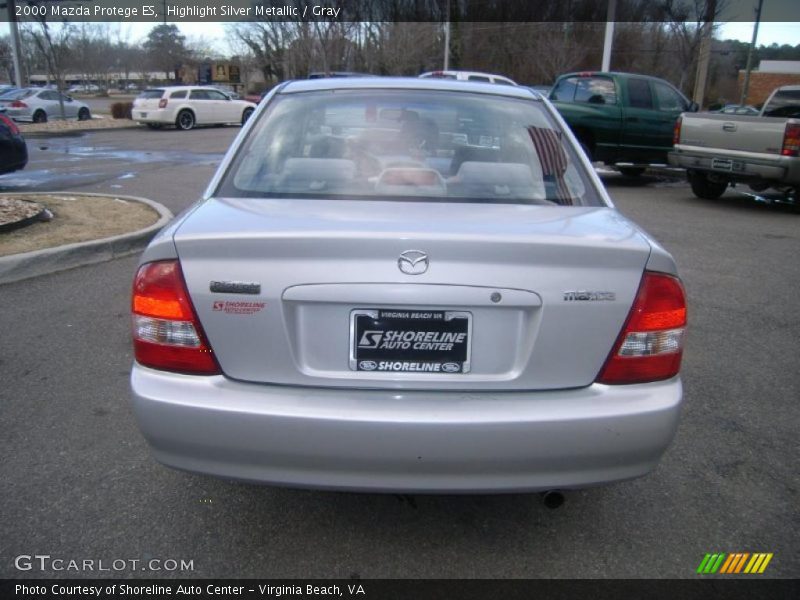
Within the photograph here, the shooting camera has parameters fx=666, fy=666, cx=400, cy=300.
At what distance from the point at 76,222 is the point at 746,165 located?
8773 mm

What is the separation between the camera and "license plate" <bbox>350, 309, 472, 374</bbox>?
2021 millimetres

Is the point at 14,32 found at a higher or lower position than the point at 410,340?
higher

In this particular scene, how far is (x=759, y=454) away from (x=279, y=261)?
2.50 metres

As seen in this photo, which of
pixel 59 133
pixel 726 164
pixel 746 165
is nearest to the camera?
pixel 746 165

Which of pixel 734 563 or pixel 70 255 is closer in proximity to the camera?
pixel 734 563

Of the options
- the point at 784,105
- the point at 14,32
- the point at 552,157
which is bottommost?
A: the point at 552,157

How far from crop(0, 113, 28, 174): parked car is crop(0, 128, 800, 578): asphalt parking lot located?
581 cm

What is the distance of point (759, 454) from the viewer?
3148mm

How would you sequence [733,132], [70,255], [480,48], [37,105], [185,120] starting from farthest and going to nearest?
[480,48], [37,105], [185,120], [733,132], [70,255]

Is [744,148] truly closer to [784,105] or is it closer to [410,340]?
[784,105]

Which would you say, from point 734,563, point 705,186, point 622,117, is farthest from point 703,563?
point 622,117

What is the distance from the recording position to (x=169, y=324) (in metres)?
2.12

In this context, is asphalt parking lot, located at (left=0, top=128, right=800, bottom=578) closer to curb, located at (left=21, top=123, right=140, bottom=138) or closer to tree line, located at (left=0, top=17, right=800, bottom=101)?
curb, located at (left=21, top=123, right=140, bottom=138)

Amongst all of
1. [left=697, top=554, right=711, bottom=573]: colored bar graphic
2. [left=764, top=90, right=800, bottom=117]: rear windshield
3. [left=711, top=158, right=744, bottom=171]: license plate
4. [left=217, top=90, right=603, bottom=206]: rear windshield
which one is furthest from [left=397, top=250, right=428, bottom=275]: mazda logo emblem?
[left=764, top=90, right=800, bottom=117]: rear windshield
